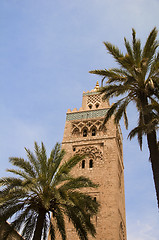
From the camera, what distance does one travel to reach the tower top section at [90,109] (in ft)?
77.1

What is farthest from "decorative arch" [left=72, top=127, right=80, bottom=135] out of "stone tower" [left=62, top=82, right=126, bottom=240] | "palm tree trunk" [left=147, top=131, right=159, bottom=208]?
"palm tree trunk" [left=147, top=131, right=159, bottom=208]

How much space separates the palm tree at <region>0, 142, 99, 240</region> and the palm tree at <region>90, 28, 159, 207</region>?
10.7 feet

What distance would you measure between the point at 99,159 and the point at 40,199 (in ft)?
33.6

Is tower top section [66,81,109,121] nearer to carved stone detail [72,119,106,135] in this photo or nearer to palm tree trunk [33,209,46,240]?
carved stone detail [72,119,106,135]

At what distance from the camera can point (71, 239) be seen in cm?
1702

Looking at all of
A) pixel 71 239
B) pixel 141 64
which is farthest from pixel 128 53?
pixel 71 239

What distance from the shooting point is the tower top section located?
2351cm

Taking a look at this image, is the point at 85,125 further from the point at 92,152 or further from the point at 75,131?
the point at 92,152

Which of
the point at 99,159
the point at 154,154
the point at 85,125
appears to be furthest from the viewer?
the point at 85,125

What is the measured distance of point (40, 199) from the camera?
34.9 ft

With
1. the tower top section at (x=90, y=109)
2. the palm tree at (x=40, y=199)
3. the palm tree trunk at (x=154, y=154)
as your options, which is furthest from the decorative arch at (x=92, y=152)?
the palm tree trunk at (x=154, y=154)

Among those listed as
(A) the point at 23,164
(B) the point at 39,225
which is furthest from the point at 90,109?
(B) the point at 39,225

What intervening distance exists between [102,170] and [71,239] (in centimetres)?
504

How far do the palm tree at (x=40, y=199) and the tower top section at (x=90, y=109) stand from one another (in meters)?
11.9
